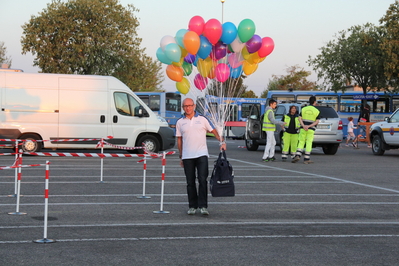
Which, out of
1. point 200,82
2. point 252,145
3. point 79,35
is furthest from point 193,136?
point 79,35

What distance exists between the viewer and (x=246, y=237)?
727 cm

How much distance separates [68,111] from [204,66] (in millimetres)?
4738

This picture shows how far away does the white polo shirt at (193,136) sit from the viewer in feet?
29.5

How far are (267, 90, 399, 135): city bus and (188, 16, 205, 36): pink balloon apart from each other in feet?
71.9

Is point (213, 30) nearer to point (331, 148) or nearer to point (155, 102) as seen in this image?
point (331, 148)

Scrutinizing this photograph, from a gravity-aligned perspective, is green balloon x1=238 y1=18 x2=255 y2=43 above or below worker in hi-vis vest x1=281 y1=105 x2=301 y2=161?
above

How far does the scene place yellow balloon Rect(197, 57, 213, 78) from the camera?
21.2 meters

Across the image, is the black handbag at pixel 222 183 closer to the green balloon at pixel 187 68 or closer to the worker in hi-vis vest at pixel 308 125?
the worker in hi-vis vest at pixel 308 125

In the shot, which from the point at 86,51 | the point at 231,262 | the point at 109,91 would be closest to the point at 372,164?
the point at 109,91

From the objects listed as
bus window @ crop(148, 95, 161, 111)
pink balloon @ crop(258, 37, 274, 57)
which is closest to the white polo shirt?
pink balloon @ crop(258, 37, 274, 57)

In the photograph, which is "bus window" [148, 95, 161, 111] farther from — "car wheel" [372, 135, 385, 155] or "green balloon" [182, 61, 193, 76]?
"green balloon" [182, 61, 193, 76]

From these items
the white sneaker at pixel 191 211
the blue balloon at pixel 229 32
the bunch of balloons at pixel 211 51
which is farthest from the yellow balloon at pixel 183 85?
the white sneaker at pixel 191 211

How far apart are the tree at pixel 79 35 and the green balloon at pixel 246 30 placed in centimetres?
2722

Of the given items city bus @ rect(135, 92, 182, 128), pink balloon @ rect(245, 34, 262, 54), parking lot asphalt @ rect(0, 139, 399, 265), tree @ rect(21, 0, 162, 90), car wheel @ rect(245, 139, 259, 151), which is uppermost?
tree @ rect(21, 0, 162, 90)
